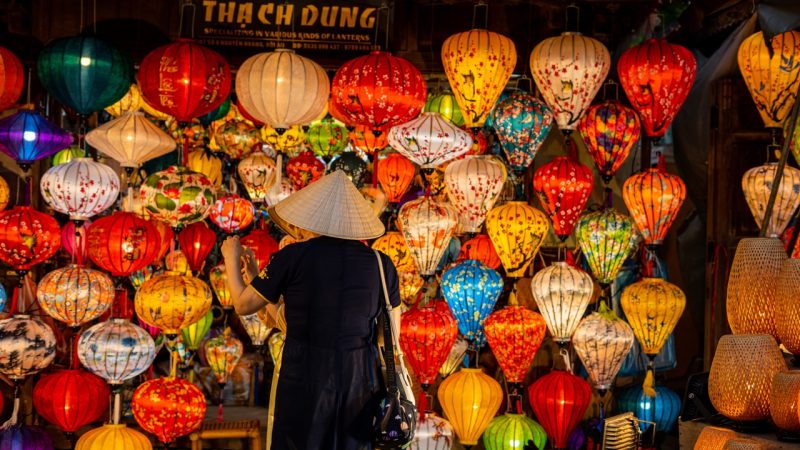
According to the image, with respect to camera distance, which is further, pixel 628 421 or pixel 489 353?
pixel 489 353

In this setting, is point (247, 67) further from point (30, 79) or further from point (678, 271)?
point (678, 271)

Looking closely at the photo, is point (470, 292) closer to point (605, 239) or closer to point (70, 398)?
point (605, 239)

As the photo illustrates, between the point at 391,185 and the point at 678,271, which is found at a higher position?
the point at 391,185

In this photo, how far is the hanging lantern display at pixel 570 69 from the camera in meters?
5.96

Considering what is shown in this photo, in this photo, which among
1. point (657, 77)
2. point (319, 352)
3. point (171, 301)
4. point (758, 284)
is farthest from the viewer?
point (171, 301)

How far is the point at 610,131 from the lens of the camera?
6.21m

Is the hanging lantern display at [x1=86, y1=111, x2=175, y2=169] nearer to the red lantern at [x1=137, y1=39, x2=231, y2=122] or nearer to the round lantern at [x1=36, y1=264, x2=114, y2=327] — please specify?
the red lantern at [x1=137, y1=39, x2=231, y2=122]

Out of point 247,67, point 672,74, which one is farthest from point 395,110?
point 672,74

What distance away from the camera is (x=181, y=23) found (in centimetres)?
668

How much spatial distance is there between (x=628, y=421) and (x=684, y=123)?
10.00 ft

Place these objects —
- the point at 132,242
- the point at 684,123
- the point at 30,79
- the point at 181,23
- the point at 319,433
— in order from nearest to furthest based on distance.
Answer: the point at 319,433 → the point at 132,242 → the point at 181,23 → the point at 30,79 → the point at 684,123

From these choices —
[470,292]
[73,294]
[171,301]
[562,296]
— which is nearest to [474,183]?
[470,292]

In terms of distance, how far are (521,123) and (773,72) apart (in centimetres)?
145

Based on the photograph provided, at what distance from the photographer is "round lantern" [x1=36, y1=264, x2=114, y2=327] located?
242 inches
